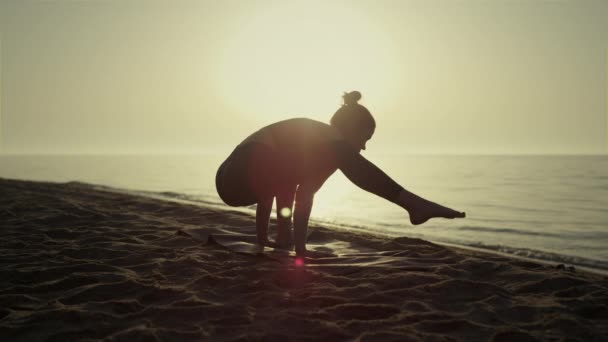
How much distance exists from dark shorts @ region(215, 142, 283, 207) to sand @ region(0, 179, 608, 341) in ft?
1.80

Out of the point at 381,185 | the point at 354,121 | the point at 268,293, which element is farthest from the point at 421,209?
the point at 268,293

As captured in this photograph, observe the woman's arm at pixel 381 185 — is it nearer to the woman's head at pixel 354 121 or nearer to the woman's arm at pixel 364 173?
the woman's arm at pixel 364 173

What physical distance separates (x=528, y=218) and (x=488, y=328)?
9343 millimetres

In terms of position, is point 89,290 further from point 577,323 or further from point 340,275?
point 577,323

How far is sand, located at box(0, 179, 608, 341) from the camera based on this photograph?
225cm

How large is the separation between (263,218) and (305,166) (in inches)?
34.6

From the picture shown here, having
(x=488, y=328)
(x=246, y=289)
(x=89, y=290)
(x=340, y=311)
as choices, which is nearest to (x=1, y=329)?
(x=89, y=290)

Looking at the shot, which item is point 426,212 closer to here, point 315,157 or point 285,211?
point 315,157

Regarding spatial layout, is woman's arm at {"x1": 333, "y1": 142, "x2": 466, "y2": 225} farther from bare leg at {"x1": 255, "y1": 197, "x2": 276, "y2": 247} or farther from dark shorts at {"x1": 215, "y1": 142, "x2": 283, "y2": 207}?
bare leg at {"x1": 255, "y1": 197, "x2": 276, "y2": 247}

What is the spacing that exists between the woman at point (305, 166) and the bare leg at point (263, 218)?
0.05 m

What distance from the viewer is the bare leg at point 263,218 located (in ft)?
14.0

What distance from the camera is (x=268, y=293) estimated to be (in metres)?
2.86

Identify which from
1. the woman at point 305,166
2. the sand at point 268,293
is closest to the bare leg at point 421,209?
the woman at point 305,166

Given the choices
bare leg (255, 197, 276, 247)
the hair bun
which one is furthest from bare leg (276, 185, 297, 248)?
the hair bun
